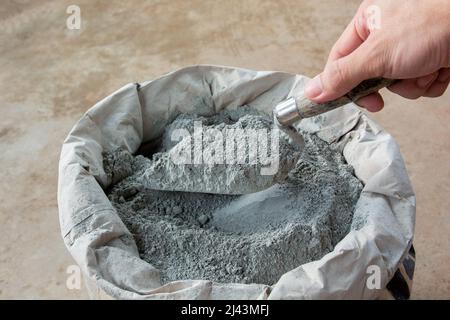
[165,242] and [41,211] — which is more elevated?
[165,242]

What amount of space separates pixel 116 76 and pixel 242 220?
105 centimetres

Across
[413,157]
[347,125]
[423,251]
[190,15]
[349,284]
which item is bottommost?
[423,251]

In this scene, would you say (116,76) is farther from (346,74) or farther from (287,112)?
(346,74)

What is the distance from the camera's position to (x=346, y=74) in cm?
82

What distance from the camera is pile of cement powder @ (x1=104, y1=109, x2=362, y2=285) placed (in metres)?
0.85

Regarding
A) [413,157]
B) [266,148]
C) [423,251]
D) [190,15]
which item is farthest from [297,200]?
[190,15]

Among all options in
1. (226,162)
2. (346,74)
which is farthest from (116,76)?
(346,74)

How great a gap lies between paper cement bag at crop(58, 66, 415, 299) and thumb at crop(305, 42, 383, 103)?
0.16 meters

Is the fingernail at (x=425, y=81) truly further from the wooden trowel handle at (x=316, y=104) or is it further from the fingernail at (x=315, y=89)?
the fingernail at (x=315, y=89)

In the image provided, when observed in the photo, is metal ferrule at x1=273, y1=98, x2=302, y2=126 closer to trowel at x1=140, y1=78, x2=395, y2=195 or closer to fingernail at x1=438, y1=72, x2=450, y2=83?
trowel at x1=140, y1=78, x2=395, y2=195

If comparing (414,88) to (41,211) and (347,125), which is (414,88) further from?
(41,211)

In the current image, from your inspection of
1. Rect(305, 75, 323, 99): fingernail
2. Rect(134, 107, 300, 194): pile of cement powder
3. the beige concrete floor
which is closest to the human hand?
Rect(305, 75, 323, 99): fingernail
